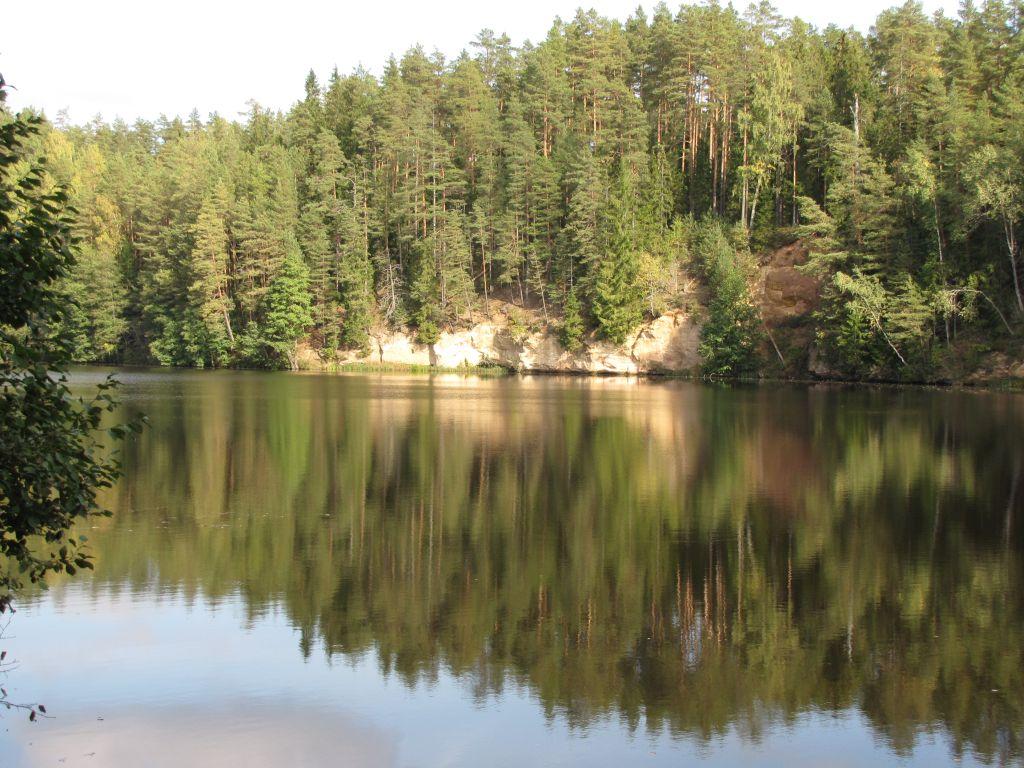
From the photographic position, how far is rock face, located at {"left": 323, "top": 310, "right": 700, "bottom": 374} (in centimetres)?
6738

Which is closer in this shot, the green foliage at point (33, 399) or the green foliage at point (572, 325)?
the green foliage at point (33, 399)

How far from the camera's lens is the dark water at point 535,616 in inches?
328

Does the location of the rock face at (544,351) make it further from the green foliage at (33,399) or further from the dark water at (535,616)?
the green foliage at (33,399)

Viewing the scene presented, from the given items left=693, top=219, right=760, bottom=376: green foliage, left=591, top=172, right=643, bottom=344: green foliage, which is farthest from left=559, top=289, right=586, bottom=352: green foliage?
left=693, top=219, right=760, bottom=376: green foliage

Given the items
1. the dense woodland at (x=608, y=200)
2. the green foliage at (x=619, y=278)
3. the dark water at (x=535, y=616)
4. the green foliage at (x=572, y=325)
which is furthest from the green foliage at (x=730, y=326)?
the dark water at (x=535, y=616)

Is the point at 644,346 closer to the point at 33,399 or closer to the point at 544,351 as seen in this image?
the point at 544,351

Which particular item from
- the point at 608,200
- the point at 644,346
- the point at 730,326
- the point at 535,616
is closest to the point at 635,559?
the point at 535,616

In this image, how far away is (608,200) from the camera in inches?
2739

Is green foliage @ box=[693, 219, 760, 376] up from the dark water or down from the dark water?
up

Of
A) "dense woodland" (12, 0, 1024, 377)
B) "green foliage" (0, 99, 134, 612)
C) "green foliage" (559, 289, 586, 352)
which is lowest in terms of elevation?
"green foliage" (0, 99, 134, 612)

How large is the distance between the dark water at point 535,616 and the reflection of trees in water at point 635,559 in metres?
0.06

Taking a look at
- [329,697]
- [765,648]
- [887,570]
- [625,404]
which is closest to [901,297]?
[625,404]

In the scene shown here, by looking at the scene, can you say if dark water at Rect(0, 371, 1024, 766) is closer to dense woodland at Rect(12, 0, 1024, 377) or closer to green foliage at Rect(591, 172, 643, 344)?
dense woodland at Rect(12, 0, 1024, 377)

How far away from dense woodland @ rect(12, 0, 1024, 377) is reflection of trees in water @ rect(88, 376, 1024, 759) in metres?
27.1
